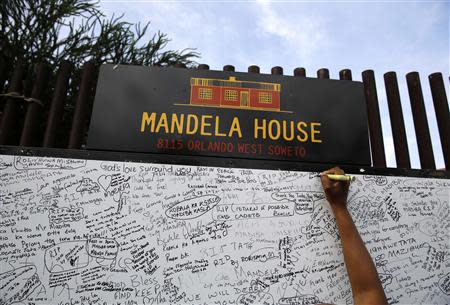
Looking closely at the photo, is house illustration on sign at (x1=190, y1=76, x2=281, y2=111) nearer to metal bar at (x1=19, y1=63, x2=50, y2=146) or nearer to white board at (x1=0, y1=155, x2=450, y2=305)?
white board at (x1=0, y1=155, x2=450, y2=305)

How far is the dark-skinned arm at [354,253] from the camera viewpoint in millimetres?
1833

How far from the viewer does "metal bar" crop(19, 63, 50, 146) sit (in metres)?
2.78

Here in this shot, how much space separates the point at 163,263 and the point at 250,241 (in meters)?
0.65

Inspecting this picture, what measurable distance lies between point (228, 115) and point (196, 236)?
1.04m

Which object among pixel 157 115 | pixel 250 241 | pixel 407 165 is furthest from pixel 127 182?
pixel 407 165

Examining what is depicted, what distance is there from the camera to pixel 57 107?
2891mm

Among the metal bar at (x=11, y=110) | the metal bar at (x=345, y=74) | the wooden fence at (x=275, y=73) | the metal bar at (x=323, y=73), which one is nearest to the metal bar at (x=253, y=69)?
the wooden fence at (x=275, y=73)

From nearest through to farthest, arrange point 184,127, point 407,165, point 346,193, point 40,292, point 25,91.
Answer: point 40,292 < point 346,193 < point 184,127 < point 407,165 < point 25,91

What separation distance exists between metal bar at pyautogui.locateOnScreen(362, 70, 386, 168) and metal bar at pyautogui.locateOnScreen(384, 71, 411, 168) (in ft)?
0.50

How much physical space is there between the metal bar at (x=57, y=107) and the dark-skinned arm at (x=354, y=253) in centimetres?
251

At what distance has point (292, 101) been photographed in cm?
258

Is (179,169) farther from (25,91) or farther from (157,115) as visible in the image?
(25,91)

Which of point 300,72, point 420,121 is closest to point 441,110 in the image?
point 420,121

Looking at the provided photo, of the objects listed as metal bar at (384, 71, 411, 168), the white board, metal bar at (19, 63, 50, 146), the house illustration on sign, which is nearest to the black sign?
the house illustration on sign
